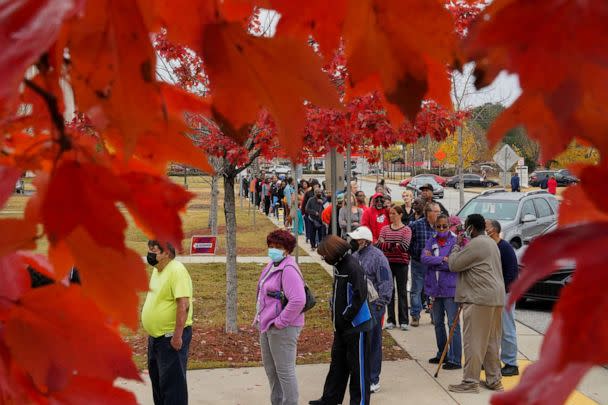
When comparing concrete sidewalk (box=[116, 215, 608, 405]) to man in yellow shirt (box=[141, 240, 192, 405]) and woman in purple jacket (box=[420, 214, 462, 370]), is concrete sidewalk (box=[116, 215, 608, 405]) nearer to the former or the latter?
woman in purple jacket (box=[420, 214, 462, 370])

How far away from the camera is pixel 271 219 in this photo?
27.7 meters

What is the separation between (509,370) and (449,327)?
812 mm

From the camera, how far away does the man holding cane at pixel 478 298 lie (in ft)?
22.5

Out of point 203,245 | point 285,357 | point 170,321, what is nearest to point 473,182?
point 203,245

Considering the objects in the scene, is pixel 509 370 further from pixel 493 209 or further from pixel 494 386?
pixel 493 209

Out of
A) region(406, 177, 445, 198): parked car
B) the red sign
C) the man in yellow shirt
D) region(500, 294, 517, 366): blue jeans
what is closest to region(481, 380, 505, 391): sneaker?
region(500, 294, 517, 366): blue jeans

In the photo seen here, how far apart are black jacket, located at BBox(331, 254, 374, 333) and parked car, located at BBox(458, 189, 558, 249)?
8.85m

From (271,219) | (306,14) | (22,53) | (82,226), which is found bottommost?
(271,219)

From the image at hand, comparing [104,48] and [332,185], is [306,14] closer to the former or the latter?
[104,48]

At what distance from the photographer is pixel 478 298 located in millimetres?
6871

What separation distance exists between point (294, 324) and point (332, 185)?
4047 millimetres

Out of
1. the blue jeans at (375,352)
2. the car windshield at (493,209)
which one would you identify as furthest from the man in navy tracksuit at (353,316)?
the car windshield at (493,209)

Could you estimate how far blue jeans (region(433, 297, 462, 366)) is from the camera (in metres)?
7.82

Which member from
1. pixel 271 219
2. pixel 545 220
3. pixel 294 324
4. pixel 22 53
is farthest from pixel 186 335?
pixel 271 219
